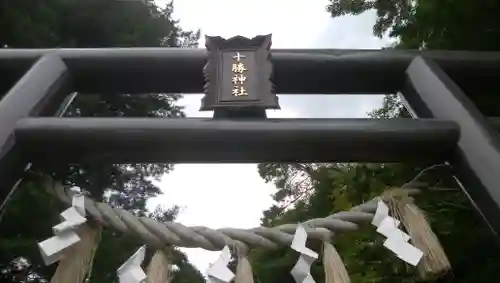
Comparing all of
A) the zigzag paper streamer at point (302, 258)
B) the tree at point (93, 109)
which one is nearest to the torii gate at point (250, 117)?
the zigzag paper streamer at point (302, 258)

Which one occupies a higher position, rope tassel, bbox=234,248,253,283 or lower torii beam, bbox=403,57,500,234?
lower torii beam, bbox=403,57,500,234

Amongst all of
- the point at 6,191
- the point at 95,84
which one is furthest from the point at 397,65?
the point at 6,191

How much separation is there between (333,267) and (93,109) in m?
3.59

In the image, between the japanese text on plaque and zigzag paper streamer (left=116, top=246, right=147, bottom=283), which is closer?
zigzag paper streamer (left=116, top=246, right=147, bottom=283)

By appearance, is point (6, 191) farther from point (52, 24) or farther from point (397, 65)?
point (52, 24)

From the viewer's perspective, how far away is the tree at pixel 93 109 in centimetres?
419

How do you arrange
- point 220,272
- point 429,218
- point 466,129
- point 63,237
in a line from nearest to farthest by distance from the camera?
point 220,272
point 63,237
point 466,129
point 429,218

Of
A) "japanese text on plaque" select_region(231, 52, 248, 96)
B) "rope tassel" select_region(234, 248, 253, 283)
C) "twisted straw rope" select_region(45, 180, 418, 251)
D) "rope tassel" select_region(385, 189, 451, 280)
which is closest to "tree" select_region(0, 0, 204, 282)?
"japanese text on plaque" select_region(231, 52, 248, 96)

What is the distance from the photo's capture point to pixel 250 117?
2.04 m

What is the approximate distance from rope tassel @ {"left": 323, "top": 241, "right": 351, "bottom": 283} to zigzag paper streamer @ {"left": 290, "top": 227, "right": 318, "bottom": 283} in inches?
1.8

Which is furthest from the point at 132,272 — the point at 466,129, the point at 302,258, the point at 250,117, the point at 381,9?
the point at 381,9

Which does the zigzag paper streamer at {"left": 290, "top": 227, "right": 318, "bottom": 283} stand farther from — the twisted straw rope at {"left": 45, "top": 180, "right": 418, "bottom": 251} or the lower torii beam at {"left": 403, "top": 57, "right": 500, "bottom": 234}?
the lower torii beam at {"left": 403, "top": 57, "right": 500, "bottom": 234}

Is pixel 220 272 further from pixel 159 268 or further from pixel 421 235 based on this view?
pixel 421 235

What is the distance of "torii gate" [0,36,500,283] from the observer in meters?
1.91
